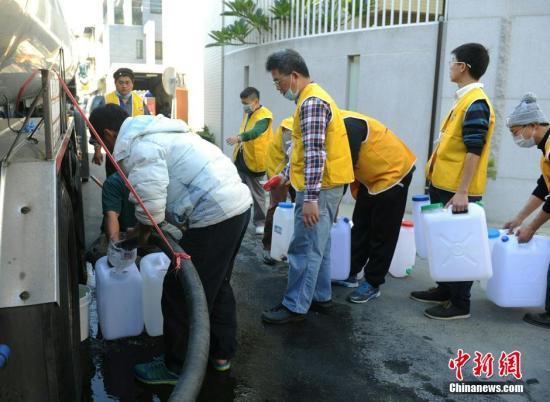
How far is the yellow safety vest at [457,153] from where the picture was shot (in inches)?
133

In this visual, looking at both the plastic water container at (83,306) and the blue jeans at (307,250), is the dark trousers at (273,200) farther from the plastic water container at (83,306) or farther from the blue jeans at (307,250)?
the plastic water container at (83,306)

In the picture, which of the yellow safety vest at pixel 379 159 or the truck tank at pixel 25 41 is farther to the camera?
the yellow safety vest at pixel 379 159

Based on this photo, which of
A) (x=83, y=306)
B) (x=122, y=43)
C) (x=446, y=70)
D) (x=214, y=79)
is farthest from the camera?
(x=122, y=43)

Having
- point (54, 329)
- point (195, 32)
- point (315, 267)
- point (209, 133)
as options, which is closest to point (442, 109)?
point (315, 267)

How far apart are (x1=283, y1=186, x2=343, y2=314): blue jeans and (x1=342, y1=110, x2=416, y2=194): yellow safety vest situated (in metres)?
0.35

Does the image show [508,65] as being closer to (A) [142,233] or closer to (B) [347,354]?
(B) [347,354]

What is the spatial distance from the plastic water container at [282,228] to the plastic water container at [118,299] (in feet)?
4.97

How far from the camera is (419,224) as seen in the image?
4348 millimetres

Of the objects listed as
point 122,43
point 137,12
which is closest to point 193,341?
point 122,43

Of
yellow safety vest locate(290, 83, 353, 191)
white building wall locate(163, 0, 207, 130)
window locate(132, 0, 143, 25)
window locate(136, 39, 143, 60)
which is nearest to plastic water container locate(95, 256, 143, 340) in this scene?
yellow safety vest locate(290, 83, 353, 191)

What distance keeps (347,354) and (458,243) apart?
3.44 feet

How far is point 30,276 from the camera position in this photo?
1.58 meters

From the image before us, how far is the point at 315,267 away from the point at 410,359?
0.82m

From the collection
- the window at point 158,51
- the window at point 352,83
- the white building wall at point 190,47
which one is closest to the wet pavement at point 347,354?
the window at point 352,83
